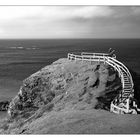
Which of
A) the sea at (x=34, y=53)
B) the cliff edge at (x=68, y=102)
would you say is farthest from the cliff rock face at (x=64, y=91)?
the sea at (x=34, y=53)

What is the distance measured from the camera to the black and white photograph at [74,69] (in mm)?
14703

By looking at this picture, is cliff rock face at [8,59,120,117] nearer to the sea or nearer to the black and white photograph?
the black and white photograph

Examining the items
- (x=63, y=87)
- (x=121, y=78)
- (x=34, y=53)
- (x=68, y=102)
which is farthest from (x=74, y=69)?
(x=34, y=53)

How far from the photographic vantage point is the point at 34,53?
55.1ft

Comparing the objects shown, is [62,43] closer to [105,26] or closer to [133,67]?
[105,26]

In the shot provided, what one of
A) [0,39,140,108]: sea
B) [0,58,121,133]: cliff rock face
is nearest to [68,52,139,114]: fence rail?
[0,58,121,133]: cliff rock face

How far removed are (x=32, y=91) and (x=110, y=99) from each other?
463 cm

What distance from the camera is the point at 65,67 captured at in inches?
770

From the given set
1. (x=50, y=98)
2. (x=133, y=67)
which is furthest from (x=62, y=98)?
(x=133, y=67)

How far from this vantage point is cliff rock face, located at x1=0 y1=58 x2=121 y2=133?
1656 cm

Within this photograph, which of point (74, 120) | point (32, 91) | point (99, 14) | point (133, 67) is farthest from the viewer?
point (32, 91)

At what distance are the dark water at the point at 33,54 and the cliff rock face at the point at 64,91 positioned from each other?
980mm

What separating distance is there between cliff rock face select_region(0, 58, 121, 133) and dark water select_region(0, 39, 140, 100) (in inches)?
38.6

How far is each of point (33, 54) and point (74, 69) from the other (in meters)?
3.06
